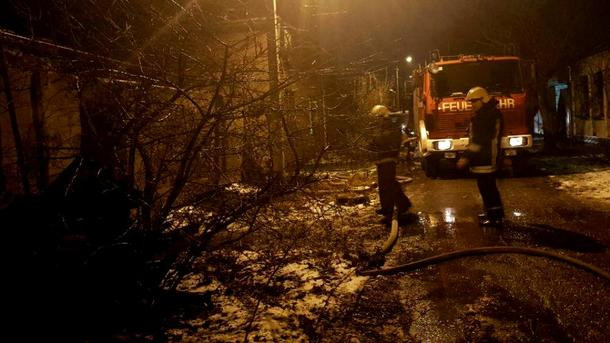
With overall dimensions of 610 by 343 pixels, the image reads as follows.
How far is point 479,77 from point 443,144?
71.1 inches

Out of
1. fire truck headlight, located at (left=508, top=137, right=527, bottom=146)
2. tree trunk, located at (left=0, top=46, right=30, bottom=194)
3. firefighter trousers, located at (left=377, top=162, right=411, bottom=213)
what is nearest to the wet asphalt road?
firefighter trousers, located at (left=377, top=162, right=411, bottom=213)

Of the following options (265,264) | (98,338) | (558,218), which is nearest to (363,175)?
(558,218)

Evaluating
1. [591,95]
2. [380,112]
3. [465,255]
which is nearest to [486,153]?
[380,112]

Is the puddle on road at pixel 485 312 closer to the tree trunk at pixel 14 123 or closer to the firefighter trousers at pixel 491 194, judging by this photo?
the firefighter trousers at pixel 491 194

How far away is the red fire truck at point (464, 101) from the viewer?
995cm

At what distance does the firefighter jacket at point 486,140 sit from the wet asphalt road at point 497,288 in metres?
0.88

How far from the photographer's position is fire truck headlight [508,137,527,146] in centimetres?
989

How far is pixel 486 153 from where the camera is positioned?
254 inches

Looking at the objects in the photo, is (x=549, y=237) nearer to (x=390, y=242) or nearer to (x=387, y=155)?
(x=390, y=242)

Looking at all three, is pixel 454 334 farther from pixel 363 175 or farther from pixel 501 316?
pixel 363 175

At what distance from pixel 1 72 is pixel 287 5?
32.9ft

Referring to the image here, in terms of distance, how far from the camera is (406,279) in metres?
4.65

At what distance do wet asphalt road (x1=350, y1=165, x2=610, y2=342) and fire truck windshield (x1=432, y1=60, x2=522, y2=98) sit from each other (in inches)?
158

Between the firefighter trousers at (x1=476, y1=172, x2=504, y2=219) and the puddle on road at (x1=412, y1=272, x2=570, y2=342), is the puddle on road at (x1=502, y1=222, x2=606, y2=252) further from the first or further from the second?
the puddle on road at (x1=412, y1=272, x2=570, y2=342)
